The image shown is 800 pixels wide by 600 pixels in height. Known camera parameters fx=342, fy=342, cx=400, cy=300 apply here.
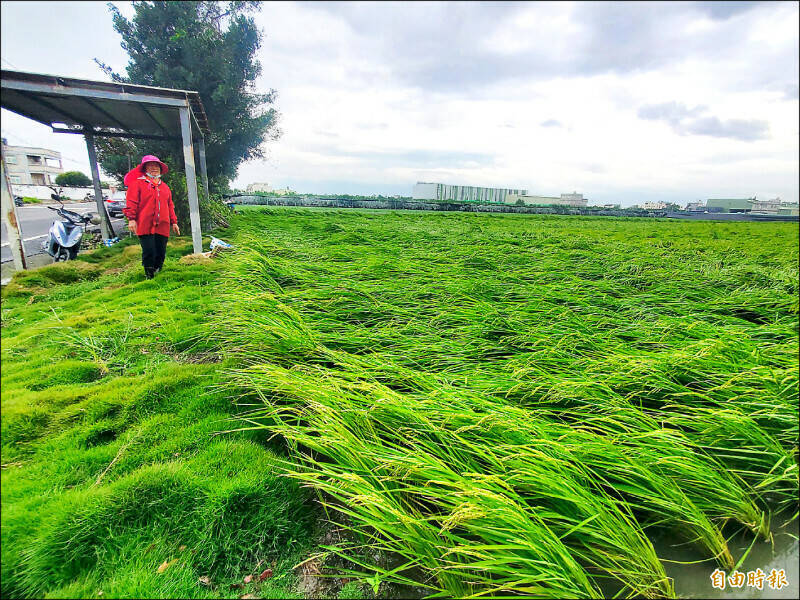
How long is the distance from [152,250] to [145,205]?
541 mm

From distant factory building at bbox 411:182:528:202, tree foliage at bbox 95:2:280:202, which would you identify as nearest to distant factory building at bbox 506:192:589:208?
distant factory building at bbox 411:182:528:202

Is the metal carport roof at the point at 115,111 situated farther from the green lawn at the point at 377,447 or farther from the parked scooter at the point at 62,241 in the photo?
the green lawn at the point at 377,447

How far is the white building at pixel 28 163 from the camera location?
96cm

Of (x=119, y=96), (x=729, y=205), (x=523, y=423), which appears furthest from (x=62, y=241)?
(x=729, y=205)

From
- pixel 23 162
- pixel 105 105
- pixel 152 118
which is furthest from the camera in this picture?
pixel 152 118

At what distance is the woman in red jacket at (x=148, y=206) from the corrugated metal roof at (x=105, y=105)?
2.74ft

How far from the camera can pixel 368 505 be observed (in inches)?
50.4

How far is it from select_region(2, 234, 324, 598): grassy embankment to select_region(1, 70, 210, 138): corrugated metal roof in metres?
2.83

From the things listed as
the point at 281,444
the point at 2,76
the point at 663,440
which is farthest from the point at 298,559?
the point at 2,76

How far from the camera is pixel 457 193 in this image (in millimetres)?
48562

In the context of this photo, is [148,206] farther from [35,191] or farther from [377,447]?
[377,447]

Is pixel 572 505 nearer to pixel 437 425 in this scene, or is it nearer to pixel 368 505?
pixel 437 425

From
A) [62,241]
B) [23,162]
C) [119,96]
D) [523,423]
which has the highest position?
[119,96]

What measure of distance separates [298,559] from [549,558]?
2.87 ft
